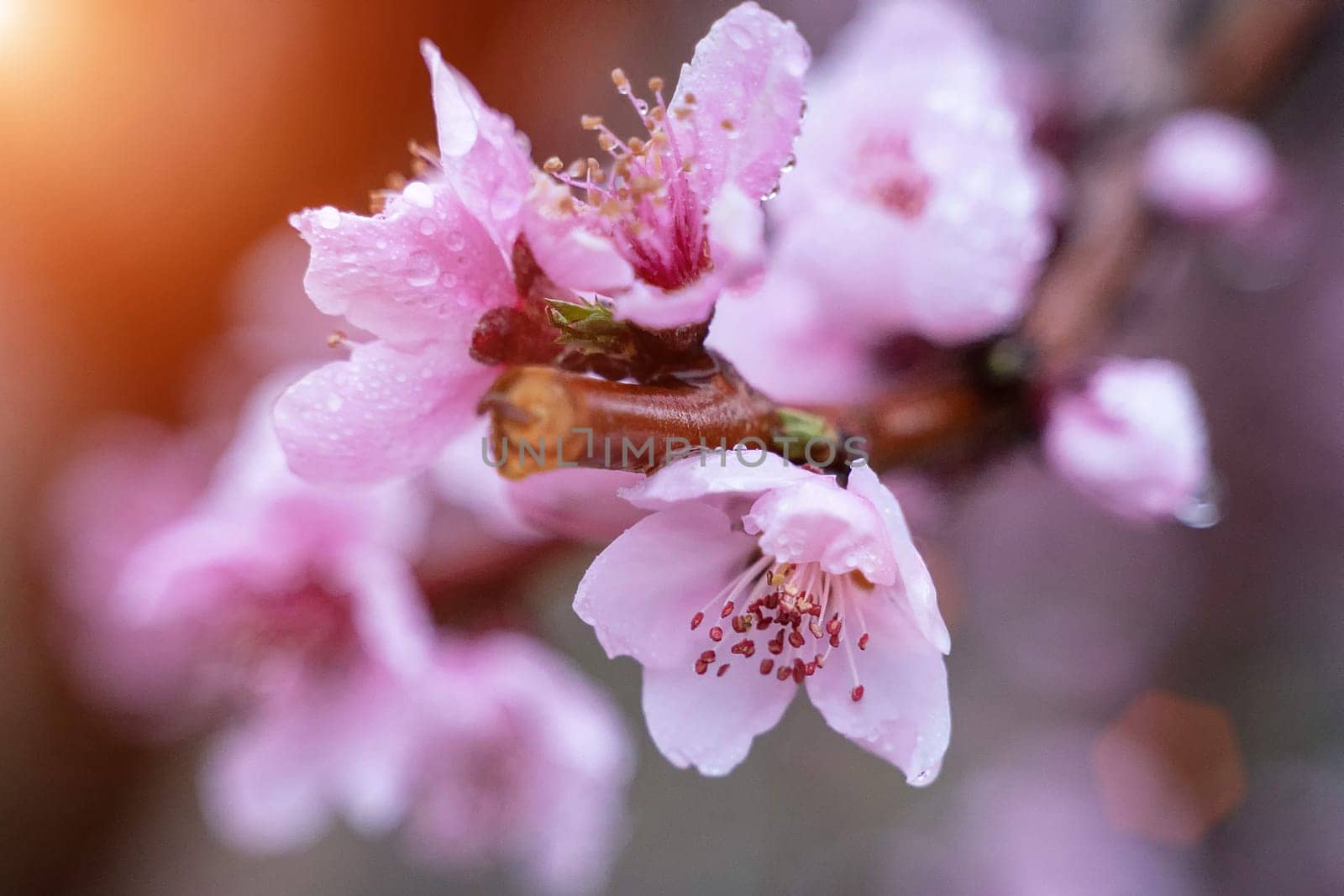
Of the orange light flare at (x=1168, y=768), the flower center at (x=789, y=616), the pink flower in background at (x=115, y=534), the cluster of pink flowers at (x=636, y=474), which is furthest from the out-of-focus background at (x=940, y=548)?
the flower center at (x=789, y=616)

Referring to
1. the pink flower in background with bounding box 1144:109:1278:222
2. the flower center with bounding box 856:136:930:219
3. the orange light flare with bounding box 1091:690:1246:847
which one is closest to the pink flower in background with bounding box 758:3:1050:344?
the flower center with bounding box 856:136:930:219

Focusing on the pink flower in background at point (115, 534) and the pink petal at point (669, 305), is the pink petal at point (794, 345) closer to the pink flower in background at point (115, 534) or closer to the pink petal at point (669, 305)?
the pink petal at point (669, 305)

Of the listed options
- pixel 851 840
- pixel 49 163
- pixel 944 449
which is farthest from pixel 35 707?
pixel 944 449

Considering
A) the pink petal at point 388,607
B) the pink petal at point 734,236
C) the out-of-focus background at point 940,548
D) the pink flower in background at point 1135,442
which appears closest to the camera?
the pink petal at point 734,236

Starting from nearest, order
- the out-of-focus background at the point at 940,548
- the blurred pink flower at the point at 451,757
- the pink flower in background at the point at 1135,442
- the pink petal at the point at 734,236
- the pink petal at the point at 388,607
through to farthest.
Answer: the pink petal at the point at 734,236, the pink flower in background at the point at 1135,442, the pink petal at the point at 388,607, the blurred pink flower at the point at 451,757, the out-of-focus background at the point at 940,548

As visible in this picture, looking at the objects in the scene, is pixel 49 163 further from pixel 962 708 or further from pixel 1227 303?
pixel 1227 303

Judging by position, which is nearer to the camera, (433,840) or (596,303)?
(596,303)

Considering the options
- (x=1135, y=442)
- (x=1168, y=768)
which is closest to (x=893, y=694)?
(x=1135, y=442)
